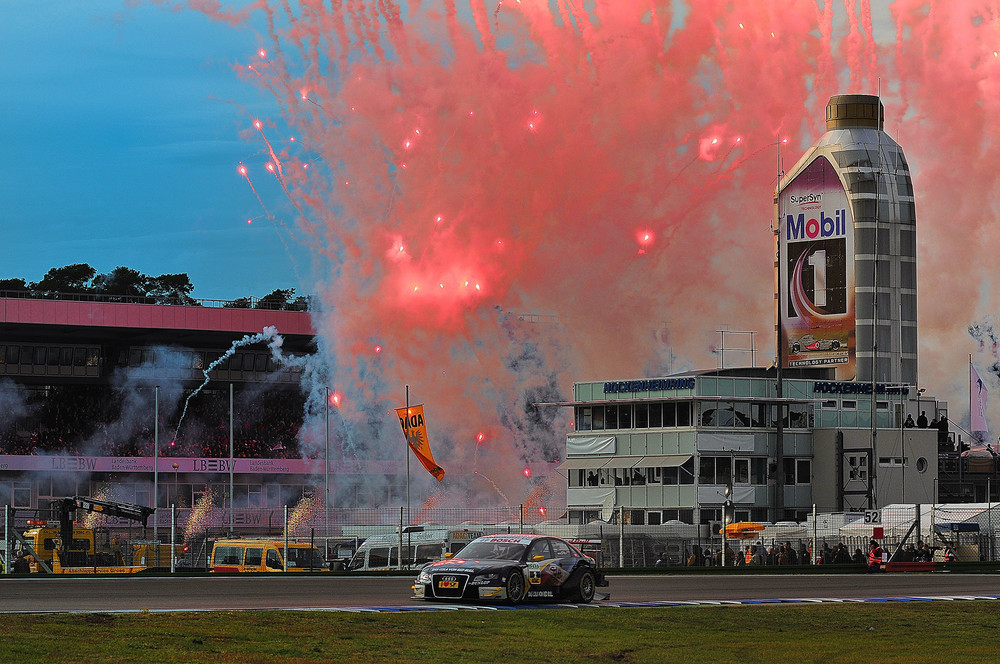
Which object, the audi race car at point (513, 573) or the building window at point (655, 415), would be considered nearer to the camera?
the audi race car at point (513, 573)

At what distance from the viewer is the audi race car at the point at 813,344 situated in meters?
105

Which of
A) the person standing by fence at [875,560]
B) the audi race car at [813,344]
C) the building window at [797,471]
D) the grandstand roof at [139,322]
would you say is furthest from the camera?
the audi race car at [813,344]

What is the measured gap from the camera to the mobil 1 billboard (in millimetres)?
102875

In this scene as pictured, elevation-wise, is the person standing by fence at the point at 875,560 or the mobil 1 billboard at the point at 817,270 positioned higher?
the mobil 1 billboard at the point at 817,270

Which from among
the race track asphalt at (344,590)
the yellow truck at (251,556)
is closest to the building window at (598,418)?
the yellow truck at (251,556)

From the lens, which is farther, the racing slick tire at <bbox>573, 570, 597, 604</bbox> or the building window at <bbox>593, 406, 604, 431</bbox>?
the building window at <bbox>593, 406, 604, 431</bbox>

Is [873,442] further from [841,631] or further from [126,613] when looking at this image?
[126,613]

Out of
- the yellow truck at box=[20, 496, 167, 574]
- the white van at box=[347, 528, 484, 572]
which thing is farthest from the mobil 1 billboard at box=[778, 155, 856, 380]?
the yellow truck at box=[20, 496, 167, 574]

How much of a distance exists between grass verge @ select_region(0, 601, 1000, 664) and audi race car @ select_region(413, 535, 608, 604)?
6.37 ft

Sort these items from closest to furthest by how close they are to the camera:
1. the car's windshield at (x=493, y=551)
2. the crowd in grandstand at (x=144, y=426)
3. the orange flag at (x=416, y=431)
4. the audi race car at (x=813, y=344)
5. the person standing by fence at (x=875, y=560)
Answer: the car's windshield at (x=493, y=551)
the person standing by fence at (x=875, y=560)
the orange flag at (x=416, y=431)
the crowd in grandstand at (x=144, y=426)
the audi race car at (x=813, y=344)

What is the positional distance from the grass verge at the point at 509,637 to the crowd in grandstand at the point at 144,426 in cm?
7322

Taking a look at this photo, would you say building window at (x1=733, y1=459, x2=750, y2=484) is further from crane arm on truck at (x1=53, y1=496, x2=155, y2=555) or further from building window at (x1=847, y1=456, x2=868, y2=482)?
crane arm on truck at (x1=53, y1=496, x2=155, y2=555)

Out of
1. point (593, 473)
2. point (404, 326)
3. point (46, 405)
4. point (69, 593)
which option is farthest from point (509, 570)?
point (46, 405)

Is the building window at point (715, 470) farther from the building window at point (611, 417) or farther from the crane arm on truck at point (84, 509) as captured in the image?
the crane arm on truck at point (84, 509)
